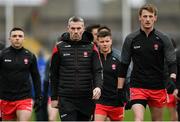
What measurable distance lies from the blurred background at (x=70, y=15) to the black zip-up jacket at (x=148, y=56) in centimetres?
4472

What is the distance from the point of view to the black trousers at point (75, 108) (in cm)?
1291

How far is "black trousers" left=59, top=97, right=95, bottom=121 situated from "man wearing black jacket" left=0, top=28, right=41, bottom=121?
2.13 m

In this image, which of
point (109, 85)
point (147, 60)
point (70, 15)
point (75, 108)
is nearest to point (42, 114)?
point (109, 85)

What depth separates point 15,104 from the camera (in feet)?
49.5

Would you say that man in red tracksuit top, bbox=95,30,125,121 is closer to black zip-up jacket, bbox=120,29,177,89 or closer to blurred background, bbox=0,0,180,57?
black zip-up jacket, bbox=120,29,177,89

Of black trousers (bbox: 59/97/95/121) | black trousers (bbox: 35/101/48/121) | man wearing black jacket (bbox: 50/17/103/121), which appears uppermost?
man wearing black jacket (bbox: 50/17/103/121)

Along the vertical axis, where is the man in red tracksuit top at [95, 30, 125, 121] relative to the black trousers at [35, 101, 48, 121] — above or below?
above

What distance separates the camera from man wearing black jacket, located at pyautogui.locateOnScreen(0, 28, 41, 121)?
15.0 meters

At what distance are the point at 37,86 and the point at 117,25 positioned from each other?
48.1 m

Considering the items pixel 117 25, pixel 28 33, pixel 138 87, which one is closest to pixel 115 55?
pixel 138 87

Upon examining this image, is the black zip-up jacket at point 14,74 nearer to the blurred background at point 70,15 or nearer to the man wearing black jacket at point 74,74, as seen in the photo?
the man wearing black jacket at point 74,74

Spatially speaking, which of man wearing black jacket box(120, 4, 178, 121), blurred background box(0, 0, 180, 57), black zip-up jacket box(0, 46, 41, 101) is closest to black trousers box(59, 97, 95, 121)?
man wearing black jacket box(120, 4, 178, 121)

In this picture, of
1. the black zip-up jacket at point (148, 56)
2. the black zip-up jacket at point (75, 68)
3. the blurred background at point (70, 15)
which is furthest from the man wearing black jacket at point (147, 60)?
the blurred background at point (70, 15)

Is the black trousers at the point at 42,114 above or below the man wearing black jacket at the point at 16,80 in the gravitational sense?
below
